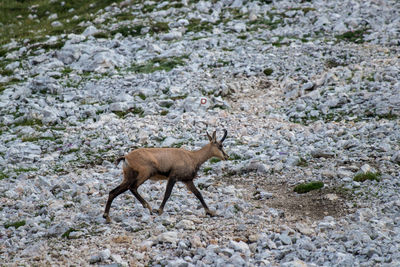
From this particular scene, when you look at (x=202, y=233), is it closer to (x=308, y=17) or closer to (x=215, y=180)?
(x=215, y=180)

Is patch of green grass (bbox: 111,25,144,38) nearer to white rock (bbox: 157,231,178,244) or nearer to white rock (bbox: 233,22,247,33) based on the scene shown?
white rock (bbox: 233,22,247,33)

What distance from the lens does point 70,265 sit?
27.1ft

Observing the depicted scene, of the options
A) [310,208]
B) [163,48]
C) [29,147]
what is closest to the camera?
[310,208]

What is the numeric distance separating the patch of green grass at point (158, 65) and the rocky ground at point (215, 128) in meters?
0.10

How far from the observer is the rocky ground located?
29.6 feet

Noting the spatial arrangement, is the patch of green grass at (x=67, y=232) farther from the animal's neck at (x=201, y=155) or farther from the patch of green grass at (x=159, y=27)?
the patch of green grass at (x=159, y=27)

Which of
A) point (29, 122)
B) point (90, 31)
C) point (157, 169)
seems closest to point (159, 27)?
point (90, 31)

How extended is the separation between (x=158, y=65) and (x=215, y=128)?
7.04 m

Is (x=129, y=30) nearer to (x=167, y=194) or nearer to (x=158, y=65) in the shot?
(x=158, y=65)

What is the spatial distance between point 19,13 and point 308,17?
21.4 metres

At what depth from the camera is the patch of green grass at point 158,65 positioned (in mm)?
21750

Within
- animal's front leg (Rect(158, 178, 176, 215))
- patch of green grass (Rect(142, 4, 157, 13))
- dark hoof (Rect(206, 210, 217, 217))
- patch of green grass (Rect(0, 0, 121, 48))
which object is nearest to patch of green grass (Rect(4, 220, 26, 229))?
animal's front leg (Rect(158, 178, 176, 215))

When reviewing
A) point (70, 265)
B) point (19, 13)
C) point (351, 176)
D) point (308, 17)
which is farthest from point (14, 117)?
point (19, 13)

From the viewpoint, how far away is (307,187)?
11.6 meters
